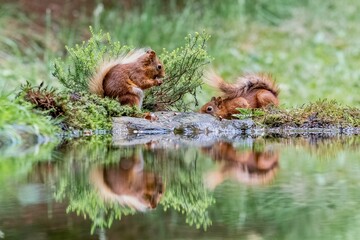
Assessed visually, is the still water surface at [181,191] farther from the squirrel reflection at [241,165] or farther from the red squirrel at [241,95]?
the red squirrel at [241,95]

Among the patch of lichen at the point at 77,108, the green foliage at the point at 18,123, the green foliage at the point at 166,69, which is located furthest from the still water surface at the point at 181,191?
the green foliage at the point at 166,69

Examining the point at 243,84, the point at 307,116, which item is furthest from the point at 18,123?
the point at 307,116

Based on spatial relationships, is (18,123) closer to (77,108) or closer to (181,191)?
(77,108)

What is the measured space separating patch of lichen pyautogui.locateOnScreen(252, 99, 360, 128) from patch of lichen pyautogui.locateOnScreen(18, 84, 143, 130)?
4.59ft

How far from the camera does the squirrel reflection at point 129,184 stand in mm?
5281

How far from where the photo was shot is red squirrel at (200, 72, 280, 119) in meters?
9.59

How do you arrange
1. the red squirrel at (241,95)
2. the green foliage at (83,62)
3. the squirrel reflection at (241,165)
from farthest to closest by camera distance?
the red squirrel at (241,95) → the green foliage at (83,62) → the squirrel reflection at (241,165)

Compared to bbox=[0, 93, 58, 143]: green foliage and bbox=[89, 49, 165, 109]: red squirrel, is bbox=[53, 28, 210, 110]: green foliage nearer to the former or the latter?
bbox=[89, 49, 165, 109]: red squirrel

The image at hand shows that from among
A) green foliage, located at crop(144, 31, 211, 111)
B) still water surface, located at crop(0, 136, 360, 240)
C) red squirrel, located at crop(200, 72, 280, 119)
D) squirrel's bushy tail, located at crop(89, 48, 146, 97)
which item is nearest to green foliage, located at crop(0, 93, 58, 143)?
still water surface, located at crop(0, 136, 360, 240)

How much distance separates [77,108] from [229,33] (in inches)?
346

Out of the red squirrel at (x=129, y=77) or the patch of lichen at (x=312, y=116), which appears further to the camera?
the patch of lichen at (x=312, y=116)

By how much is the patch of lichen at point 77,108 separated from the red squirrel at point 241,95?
1.03 metres

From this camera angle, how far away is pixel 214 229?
4.40 metres

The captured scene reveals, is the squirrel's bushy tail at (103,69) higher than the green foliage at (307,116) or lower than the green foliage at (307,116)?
higher
